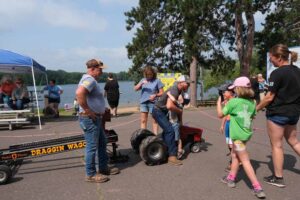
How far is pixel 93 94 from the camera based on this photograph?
5.70 meters

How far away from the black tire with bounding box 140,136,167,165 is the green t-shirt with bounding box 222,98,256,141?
6.24 ft

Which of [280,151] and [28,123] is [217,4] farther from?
[280,151]

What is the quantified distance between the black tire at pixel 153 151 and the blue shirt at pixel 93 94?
124cm

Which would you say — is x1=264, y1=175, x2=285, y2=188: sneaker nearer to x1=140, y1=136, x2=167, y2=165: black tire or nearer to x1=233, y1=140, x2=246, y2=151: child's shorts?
x1=233, y1=140, x2=246, y2=151: child's shorts

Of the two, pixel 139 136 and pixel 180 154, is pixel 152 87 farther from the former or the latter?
pixel 180 154

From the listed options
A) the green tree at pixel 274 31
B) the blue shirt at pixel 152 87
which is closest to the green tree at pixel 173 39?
the green tree at pixel 274 31

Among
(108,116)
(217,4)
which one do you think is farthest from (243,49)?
(108,116)

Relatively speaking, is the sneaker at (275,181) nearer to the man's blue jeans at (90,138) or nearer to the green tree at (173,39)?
the man's blue jeans at (90,138)

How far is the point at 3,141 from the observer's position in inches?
400

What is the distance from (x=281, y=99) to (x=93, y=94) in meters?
2.67

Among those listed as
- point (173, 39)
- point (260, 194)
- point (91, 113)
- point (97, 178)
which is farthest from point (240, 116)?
point (173, 39)

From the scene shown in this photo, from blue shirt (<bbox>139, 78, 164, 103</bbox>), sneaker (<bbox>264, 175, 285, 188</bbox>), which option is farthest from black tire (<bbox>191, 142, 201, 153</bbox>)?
sneaker (<bbox>264, 175, 285, 188</bbox>)

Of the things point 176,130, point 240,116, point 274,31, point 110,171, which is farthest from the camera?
point 274,31

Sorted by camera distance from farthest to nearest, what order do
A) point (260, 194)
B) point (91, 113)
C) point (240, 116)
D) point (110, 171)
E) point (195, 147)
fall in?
1. point (195, 147)
2. point (110, 171)
3. point (91, 113)
4. point (240, 116)
5. point (260, 194)
